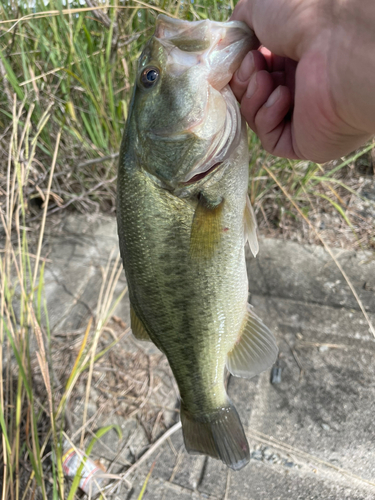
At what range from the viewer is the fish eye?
1003mm

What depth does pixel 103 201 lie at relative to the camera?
119 inches

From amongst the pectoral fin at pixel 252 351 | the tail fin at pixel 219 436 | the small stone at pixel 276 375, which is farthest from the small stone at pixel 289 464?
the pectoral fin at pixel 252 351

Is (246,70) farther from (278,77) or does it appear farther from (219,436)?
(219,436)

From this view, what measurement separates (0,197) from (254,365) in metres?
2.34

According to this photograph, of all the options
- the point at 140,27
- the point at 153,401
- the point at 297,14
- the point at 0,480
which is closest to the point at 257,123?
the point at 297,14

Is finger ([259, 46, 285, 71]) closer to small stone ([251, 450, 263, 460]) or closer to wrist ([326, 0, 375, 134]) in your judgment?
wrist ([326, 0, 375, 134])

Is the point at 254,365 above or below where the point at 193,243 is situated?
below

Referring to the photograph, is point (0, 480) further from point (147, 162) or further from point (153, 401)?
point (147, 162)

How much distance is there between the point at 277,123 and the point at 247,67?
9.7 inches

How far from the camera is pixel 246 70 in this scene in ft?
3.25

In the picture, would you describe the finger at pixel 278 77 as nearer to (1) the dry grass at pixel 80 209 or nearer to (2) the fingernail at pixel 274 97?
(2) the fingernail at pixel 274 97

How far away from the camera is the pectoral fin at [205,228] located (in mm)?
1012

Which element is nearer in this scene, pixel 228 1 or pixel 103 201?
pixel 228 1

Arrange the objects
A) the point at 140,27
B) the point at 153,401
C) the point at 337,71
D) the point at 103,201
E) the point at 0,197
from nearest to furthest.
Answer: the point at 337,71, the point at 153,401, the point at 140,27, the point at 0,197, the point at 103,201
